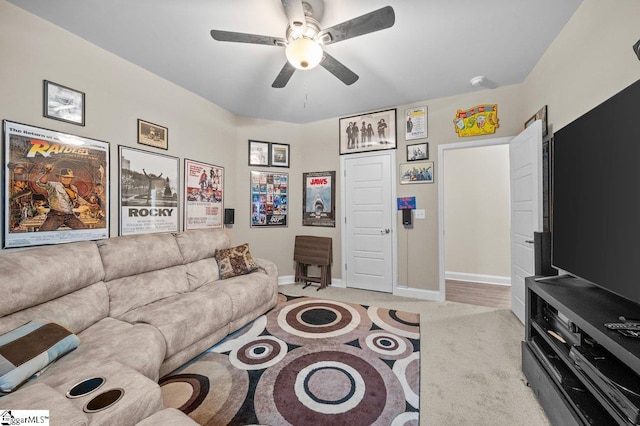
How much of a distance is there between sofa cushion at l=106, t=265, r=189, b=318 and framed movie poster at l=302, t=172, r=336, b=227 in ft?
7.26

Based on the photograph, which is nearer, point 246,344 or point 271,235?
point 246,344

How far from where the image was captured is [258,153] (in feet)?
13.8

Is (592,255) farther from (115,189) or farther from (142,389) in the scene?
(115,189)

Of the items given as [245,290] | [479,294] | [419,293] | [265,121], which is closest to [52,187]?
[245,290]

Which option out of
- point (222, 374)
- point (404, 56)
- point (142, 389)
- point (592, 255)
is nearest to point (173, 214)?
point (222, 374)

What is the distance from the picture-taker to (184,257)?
109 inches

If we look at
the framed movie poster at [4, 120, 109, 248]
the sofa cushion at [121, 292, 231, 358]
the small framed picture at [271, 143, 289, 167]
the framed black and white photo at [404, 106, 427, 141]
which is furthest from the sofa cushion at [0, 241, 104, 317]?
the framed black and white photo at [404, 106, 427, 141]

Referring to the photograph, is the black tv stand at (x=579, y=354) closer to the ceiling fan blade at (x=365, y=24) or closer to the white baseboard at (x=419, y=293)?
the white baseboard at (x=419, y=293)

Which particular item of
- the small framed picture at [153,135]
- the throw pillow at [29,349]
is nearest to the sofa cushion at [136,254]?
the throw pillow at [29,349]

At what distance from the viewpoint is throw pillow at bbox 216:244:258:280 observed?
3.01 m

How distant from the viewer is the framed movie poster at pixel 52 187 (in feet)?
6.22

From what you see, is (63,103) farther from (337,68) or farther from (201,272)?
(337,68)

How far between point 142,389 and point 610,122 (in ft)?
8.46

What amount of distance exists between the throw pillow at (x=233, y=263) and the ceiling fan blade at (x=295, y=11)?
8.12 feet
